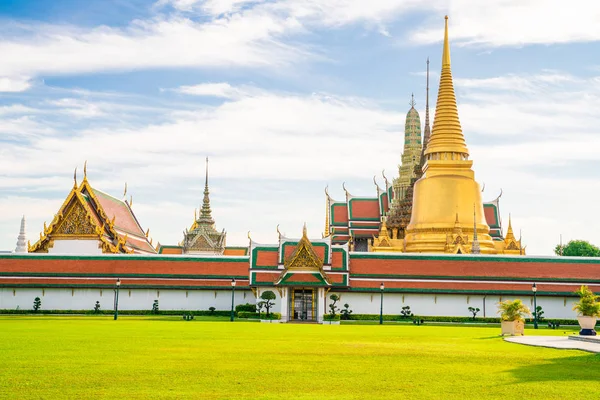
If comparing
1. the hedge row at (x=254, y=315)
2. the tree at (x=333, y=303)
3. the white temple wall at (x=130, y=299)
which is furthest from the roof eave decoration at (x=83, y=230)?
the tree at (x=333, y=303)

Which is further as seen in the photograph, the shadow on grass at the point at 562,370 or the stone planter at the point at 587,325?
the stone planter at the point at 587,325

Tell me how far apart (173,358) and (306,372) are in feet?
9.99

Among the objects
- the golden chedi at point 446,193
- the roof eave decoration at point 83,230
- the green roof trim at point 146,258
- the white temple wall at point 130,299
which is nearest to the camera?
the white temple wall at point 130,299

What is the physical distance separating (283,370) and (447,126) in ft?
144

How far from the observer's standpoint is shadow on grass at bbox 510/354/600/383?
1226cm

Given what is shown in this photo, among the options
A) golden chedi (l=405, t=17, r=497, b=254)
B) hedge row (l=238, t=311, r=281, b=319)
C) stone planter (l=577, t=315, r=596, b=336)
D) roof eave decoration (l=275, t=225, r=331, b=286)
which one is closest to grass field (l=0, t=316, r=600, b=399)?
stone planter (l=577, t=315, r=596, b=336)

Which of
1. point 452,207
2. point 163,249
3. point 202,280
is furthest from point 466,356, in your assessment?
point 163,249

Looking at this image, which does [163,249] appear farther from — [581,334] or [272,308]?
[581,334]

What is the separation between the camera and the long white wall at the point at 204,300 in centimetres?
4025

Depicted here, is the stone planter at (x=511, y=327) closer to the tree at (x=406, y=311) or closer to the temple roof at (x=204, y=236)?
the tree at (x=406, y=311)

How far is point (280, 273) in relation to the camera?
39.6m

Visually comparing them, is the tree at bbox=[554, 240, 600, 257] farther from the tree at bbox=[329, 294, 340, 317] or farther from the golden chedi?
the tree at bbox=[329, 294, 340, 317]

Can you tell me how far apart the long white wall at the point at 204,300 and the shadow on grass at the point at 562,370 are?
24.8 meters

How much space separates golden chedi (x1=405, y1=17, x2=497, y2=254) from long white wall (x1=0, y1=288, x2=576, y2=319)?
1177cm
